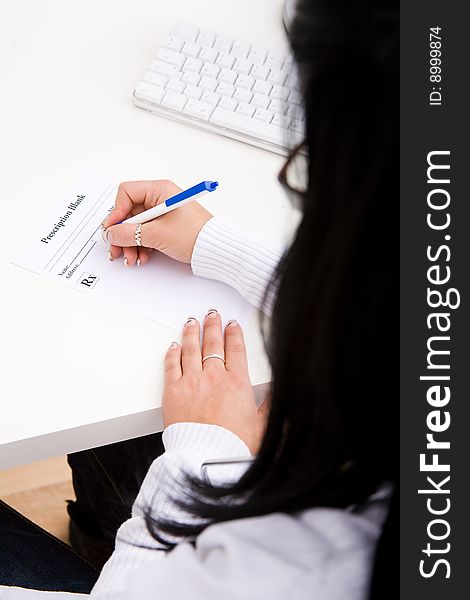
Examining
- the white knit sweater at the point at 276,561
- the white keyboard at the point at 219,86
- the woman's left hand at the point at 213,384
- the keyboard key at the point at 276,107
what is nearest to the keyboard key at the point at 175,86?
the white keyboard at the point at 219,86

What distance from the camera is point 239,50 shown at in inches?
34.6

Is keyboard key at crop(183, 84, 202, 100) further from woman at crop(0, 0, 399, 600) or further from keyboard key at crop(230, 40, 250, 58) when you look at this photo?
woman at crop(0, 0, 399, 600)

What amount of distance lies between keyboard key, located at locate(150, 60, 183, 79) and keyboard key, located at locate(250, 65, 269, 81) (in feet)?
0.28

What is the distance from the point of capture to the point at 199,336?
2.25 feet

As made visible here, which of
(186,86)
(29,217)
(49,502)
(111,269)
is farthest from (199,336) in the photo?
(49,502)

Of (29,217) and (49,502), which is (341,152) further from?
(49,502)

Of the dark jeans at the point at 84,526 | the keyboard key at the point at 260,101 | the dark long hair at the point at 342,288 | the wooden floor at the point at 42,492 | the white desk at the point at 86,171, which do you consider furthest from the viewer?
the wooden floor at the point at 42,492

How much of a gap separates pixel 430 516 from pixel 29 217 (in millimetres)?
495

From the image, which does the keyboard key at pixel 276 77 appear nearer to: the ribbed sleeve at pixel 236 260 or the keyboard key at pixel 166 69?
the keyboard key at pixel 166 69

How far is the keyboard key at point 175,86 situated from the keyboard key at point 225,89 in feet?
0.13

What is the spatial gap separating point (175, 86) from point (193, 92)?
22mm

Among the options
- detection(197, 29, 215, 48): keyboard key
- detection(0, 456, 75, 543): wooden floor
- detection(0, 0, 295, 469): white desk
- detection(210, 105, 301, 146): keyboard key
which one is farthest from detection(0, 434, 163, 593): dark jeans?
detection(197, 29, 215, 48): keyboard key

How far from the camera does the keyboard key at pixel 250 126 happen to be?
0.82m

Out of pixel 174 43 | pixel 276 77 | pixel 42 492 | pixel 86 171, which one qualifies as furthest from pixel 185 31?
pixel 42 492
